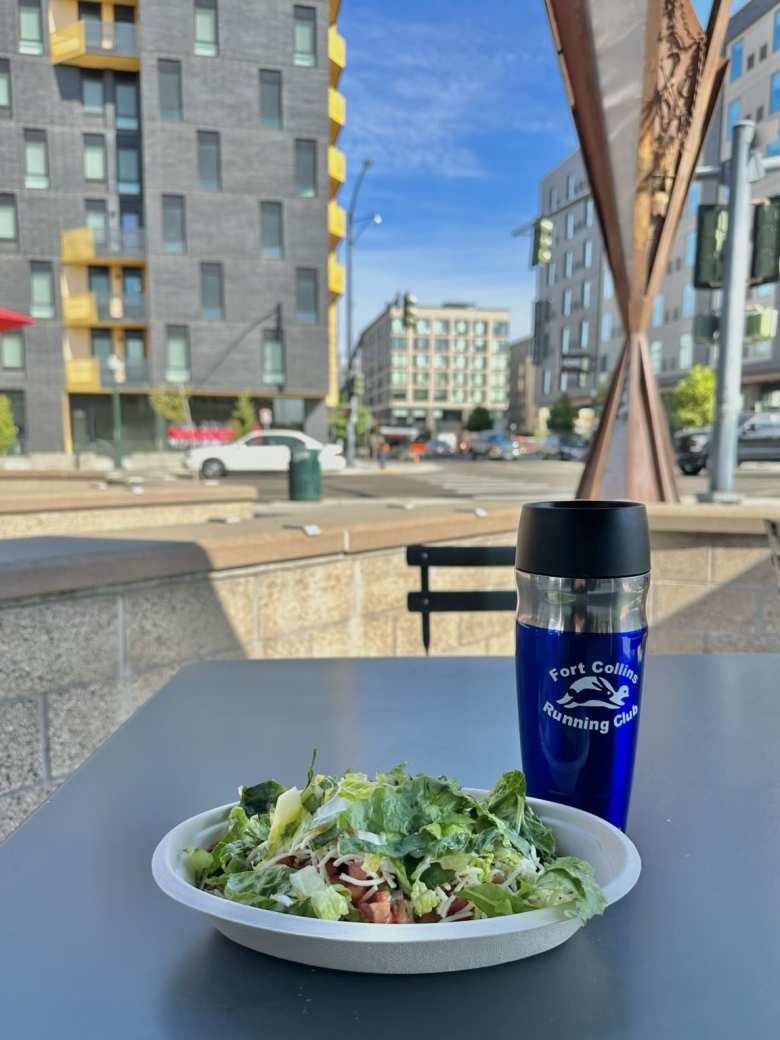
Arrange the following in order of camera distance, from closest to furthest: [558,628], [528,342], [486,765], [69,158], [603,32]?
[558,628] < [486,765] < [603,32] < [69,158] < [528,342]

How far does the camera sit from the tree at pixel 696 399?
115ft

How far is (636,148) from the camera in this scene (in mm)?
3020

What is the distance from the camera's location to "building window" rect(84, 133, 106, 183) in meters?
23.9

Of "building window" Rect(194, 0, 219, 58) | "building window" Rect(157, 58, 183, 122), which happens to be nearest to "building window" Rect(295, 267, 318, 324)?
"building window" Rect(157, 58, 183, 122)

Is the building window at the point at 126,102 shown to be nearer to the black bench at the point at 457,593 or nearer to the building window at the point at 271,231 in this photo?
the building window at the point at 271,231

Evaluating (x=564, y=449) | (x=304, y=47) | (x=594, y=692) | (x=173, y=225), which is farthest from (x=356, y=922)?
(x=564, y=449)

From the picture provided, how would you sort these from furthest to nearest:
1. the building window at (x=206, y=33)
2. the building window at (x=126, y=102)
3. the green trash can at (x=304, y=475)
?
the building window at (x=126, y=102) < the green trash can at (x=304, y=475) < the building window at (x=206, y=33)

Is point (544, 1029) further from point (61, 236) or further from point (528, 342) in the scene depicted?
point (528, 342)

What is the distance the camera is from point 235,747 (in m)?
1.02

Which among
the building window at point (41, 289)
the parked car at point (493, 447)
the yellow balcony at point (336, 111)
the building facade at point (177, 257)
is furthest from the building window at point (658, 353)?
the building window at point (41, 289)

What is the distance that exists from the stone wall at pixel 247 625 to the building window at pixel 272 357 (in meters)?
24.8

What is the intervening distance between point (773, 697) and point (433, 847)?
3.00 feet

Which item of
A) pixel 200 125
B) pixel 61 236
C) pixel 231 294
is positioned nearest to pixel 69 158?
pixel 61 236

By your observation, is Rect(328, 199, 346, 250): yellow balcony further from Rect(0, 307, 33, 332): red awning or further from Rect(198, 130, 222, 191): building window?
Rect(0, 307, 33, 332): red awning
